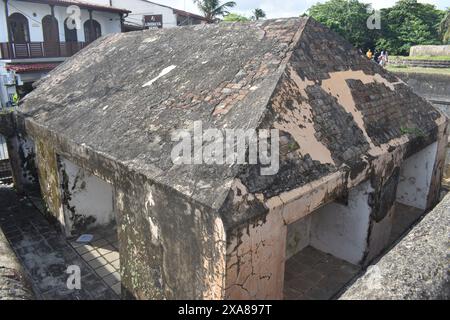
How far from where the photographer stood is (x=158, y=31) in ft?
31.8

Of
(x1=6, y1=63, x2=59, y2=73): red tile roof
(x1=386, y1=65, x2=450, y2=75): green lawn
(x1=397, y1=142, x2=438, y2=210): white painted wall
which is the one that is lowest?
(x1=397, y1=142, x2=438, y2=210): white painted wall

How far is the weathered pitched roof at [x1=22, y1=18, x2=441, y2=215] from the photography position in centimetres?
460

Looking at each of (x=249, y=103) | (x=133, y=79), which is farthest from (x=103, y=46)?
(x=249, y=103)

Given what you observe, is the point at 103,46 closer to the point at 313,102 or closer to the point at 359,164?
the point at 313,102

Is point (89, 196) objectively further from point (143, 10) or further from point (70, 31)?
point (143, 10)

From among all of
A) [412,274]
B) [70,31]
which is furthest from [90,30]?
[412,274]

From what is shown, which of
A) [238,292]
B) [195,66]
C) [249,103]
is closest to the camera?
[238,292]

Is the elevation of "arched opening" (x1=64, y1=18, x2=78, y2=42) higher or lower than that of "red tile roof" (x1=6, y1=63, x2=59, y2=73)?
higher

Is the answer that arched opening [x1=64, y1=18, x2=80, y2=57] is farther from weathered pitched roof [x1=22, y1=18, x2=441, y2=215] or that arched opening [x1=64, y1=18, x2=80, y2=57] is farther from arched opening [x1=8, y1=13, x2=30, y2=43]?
weathered pitched roof [x1=22, y1=18, x2=441, y2=215]

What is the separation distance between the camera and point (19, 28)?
1847 centimetres

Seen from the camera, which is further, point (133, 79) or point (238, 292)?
point (133, 79)

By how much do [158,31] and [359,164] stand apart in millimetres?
6713

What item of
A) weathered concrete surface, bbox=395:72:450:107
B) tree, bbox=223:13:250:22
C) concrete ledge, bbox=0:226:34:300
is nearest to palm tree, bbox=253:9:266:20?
tree, bbox=223:13:250:22

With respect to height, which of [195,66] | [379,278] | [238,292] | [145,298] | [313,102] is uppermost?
[195,66]
